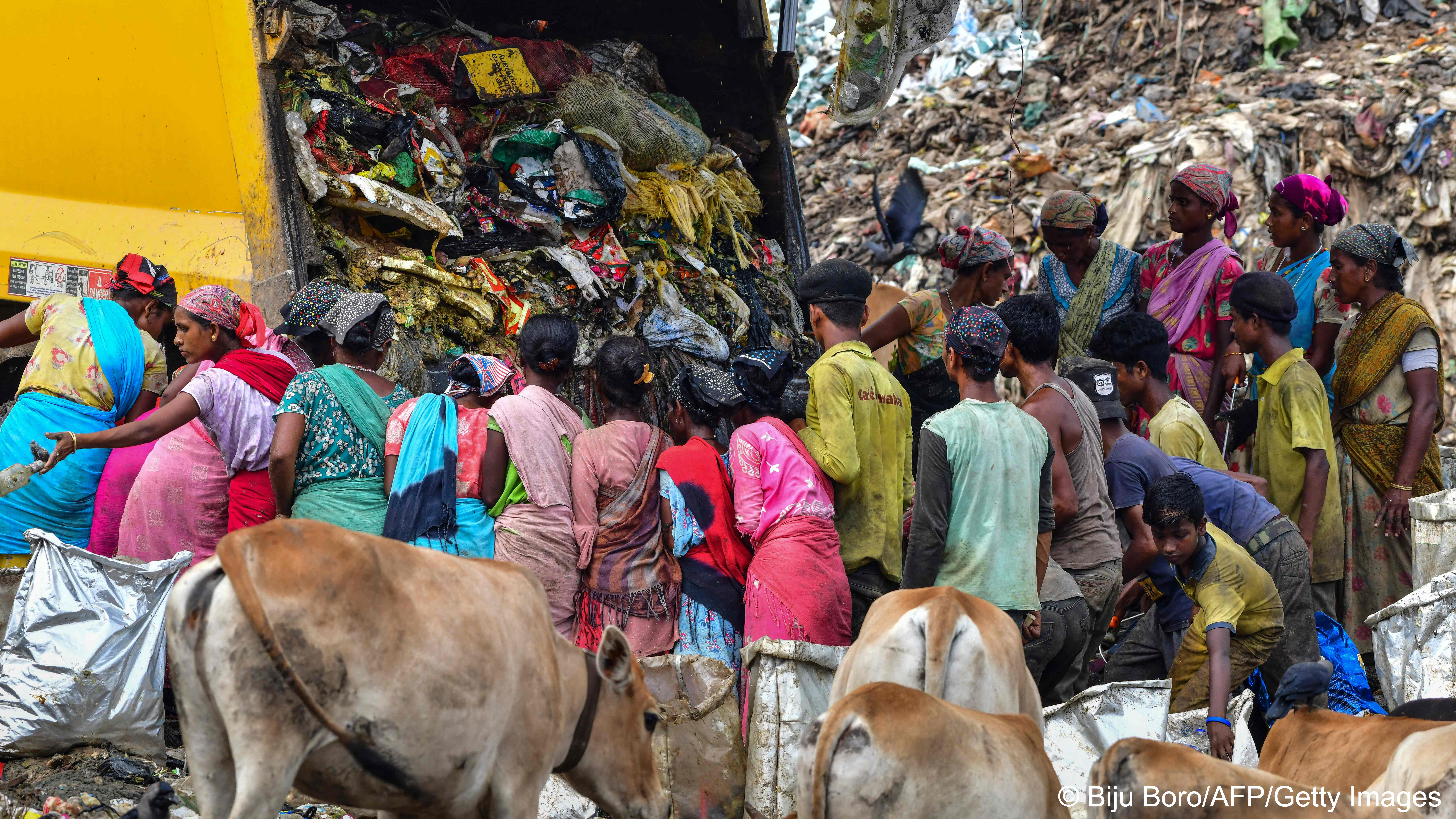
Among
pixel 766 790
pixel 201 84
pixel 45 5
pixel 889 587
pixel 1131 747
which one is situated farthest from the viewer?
pixel 201 84

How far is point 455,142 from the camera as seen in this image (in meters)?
7.06

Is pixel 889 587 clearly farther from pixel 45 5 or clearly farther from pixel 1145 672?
pixel 45 5

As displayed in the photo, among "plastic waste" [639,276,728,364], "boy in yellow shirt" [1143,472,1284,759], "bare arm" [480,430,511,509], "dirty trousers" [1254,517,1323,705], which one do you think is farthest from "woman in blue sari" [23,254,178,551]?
"dirty trousers" [1254,517,1323,705]

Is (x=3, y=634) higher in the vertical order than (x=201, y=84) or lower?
lower

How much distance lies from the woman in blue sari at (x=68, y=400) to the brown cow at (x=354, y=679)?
249 centimetres

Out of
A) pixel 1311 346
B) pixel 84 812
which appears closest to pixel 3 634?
pixel 84 812

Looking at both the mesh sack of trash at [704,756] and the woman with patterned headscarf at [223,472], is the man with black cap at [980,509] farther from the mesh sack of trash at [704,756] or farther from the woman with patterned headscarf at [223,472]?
the woman with patterned headscarf at [223,472]

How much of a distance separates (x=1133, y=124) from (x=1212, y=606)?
10.4 m

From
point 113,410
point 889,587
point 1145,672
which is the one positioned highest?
point 113,410

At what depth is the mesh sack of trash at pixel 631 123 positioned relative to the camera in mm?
7379

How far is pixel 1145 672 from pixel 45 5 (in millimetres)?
5372

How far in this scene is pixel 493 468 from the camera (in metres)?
4.56

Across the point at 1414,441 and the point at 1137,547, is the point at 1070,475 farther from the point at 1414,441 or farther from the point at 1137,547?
the point at 1414,441

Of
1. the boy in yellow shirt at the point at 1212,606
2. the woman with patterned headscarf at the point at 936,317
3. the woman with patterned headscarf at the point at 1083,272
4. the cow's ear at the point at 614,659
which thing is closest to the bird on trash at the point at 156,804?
the cow's ear at the point at 614,659
